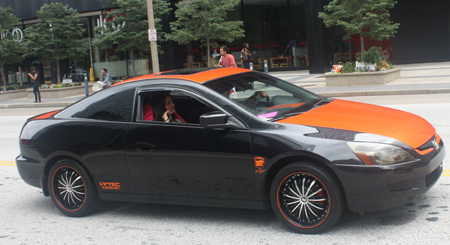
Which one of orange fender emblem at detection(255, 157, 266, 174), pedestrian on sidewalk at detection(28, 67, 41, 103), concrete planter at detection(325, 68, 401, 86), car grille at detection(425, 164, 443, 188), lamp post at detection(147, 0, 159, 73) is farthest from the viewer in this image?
pedestrian on sidewalk at detection(28, 67, 41, 103)

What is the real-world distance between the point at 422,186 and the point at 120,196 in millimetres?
3005

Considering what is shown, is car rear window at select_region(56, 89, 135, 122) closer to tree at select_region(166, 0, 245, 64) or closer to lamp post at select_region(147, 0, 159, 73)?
lamp post at select_region(147, 0, 159, 73)

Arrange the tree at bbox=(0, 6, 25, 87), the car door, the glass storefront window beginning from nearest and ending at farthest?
the car door
the tree at bbox=(0, 6, 25, 87)
the glass storefront window

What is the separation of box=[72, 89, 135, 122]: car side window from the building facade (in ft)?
78.0

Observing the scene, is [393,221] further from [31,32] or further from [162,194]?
[31,32]

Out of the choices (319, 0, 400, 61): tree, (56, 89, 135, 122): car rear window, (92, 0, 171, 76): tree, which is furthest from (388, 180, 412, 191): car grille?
(92, 0, 171, 76): tree

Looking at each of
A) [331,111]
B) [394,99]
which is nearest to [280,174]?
[331,111]

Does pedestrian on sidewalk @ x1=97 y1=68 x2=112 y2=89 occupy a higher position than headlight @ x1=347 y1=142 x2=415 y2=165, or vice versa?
pedestrian on sidewalk @ x1=97 y1=68 x2=112 y2=89

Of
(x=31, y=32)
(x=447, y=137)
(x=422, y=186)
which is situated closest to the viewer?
(x=422, y=186)

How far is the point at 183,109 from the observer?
529 cm

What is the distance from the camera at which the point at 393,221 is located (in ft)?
14.1

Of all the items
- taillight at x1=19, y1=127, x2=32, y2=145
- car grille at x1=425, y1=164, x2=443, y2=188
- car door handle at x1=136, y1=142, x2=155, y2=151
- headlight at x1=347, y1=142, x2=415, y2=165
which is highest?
taillight at x1=19, y1=127, x2=32, y2=145

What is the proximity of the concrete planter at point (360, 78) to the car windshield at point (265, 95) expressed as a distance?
13096mm

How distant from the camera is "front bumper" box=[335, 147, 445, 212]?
3.81 m
